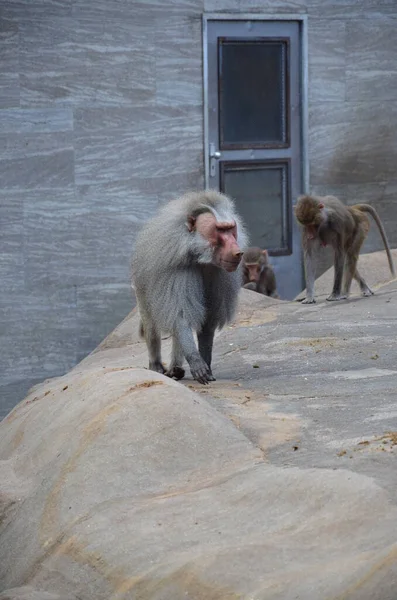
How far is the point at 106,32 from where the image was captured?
9.68 meters

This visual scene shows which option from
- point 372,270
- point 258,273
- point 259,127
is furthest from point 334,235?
point 259,127

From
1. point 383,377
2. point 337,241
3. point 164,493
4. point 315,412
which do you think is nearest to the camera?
point 164,493

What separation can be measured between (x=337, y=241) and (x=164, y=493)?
5555 millimetres

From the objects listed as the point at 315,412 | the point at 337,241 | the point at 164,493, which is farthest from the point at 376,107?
the point at 164,493

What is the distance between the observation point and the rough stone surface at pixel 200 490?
3.37m

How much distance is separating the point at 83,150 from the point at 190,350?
176 inches

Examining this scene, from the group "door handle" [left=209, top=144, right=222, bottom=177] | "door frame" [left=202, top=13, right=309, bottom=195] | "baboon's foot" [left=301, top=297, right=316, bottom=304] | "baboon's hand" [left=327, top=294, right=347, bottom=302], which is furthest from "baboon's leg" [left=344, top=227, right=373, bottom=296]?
"door handle" [left=209, top=144, right=222, bottom=177]

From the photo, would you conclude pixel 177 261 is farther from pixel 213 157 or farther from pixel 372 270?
pixel 372 270

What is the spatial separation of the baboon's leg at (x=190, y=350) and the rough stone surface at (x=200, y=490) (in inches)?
3.6

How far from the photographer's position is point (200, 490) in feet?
12.9

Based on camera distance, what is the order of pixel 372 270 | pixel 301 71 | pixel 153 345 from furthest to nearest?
pixel 372 270
pixel 301 71
pixel 153 345

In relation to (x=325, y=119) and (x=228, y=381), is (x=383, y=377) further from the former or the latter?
(x=325, y=119)

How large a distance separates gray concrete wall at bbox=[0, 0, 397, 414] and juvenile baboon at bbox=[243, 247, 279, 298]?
801mm

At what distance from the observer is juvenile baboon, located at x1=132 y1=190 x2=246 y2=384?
560cm
